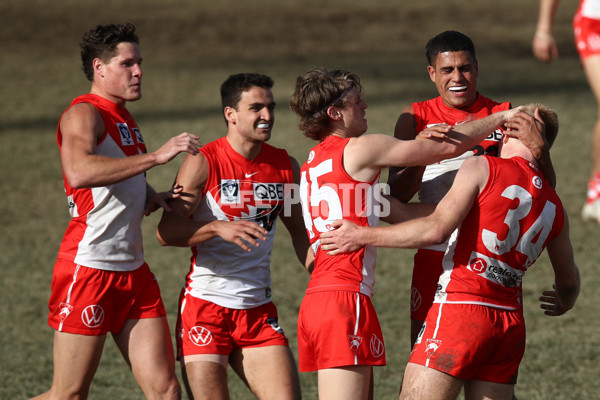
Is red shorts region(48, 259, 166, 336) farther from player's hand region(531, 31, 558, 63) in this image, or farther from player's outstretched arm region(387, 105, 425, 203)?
player's hand region(531, 31, 558, 63)

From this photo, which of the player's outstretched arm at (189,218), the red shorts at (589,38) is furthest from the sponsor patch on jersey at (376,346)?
the red shorts at (589,38)

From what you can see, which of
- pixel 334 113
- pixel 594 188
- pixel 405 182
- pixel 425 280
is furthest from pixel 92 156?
pixel 594 188

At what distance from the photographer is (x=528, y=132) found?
489cm

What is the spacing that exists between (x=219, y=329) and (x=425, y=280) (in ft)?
4.55

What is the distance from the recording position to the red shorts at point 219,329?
5.55 meters

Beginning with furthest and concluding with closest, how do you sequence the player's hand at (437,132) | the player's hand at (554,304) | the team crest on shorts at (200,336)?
the team crest on shorts at (200,336)
the player's hand at (554,304)
the player's hand at (437,132)

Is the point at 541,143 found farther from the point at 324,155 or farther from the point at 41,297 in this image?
the point at 41,297

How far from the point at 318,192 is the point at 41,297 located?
5.84 metres

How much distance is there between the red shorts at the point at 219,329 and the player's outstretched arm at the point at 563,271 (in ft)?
5.73

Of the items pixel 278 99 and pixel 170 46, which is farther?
pixel 170 46

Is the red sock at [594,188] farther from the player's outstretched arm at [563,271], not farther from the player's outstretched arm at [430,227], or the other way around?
the player's outstretched arm at [430,227]

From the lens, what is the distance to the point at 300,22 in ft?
94.4

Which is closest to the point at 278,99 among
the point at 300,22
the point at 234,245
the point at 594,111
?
the point at 594,111

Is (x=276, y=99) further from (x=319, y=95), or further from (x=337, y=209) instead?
(x=337, y=209)
